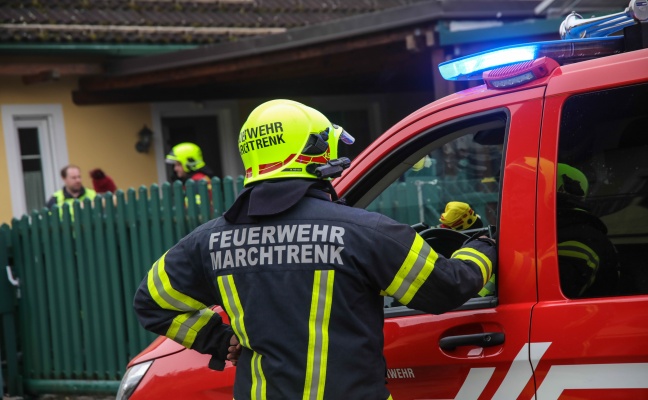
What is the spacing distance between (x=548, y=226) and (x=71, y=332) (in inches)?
236

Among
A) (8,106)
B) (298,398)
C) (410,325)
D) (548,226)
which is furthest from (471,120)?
(8,106)

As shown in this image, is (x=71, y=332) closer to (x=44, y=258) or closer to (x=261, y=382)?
(x=44, y=258)

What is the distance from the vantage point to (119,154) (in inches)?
471

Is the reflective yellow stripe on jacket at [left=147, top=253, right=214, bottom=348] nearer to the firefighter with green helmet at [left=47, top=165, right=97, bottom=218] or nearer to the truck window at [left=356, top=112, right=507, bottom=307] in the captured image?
the truck window at [left=356, top=112, right=507, bottom=307]

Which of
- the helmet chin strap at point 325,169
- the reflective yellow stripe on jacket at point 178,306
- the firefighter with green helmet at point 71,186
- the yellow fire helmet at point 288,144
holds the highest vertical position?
the yellow fire helmet at point 288,144

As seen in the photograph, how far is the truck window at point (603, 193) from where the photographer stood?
8.89ft

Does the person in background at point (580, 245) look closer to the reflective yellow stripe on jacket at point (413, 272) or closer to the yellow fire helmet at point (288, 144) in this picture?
the reflective yellow stripe on jacket at point (413, 272)

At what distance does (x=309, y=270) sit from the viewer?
2742mm

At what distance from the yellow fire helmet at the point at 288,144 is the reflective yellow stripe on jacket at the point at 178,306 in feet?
1.38

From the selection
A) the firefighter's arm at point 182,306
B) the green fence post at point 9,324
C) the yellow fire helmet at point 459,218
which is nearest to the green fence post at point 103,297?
the green fence post at point 9,324

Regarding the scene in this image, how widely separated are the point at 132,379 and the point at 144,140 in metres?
8.65

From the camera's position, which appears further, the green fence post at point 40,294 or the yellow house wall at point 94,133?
→ the yellow house wall at point 94,133

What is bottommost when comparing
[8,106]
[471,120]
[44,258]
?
[44,258]

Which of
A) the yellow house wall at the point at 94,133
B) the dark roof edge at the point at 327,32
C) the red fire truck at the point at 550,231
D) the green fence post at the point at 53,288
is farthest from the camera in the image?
the yellow house wall at the point at 94,133
